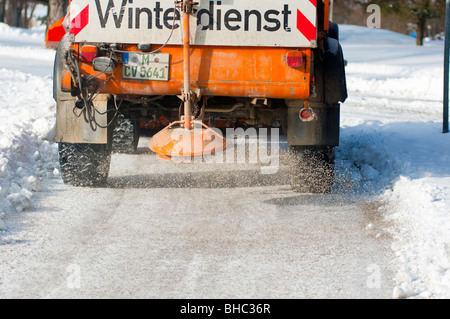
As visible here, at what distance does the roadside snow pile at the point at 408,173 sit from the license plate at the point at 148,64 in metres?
2.15

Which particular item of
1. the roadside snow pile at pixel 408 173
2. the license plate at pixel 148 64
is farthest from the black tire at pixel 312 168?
the license plate at pixel 148 64

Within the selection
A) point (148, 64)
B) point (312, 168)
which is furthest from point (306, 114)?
point (148, 64)

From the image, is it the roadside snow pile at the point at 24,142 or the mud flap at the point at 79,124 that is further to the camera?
the mud flap at the point at 79,124

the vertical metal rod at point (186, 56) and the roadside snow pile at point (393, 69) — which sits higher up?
the vertical metal rod at point (186, 56)

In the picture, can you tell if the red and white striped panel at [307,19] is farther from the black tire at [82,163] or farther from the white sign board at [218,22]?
the black tire at [82,163]

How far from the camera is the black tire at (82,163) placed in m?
6.66

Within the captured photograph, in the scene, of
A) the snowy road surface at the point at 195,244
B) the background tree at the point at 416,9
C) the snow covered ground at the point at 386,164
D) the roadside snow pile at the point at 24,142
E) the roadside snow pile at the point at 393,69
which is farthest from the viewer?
the background tree at the point at 416,9

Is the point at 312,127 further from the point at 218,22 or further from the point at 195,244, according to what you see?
the point at 195,244

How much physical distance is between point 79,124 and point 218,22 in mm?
1559

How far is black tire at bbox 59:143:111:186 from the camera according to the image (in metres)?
6.66

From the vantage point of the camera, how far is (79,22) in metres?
5.95

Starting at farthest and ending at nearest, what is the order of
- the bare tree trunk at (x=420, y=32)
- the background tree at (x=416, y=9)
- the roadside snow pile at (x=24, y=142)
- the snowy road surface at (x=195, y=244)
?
the bare tree trunk at (x=420, y=32) < the background tree at (x=416, y=9) < the roadside snow pile at (x=24, y=142) < the snowy road surface at (x=195, y=244)

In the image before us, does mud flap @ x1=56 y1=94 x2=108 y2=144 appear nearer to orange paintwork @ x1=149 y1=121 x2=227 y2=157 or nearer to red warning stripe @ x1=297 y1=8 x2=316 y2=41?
orange paintwork @ x1=149 y1=121 x2=227 y2=157
